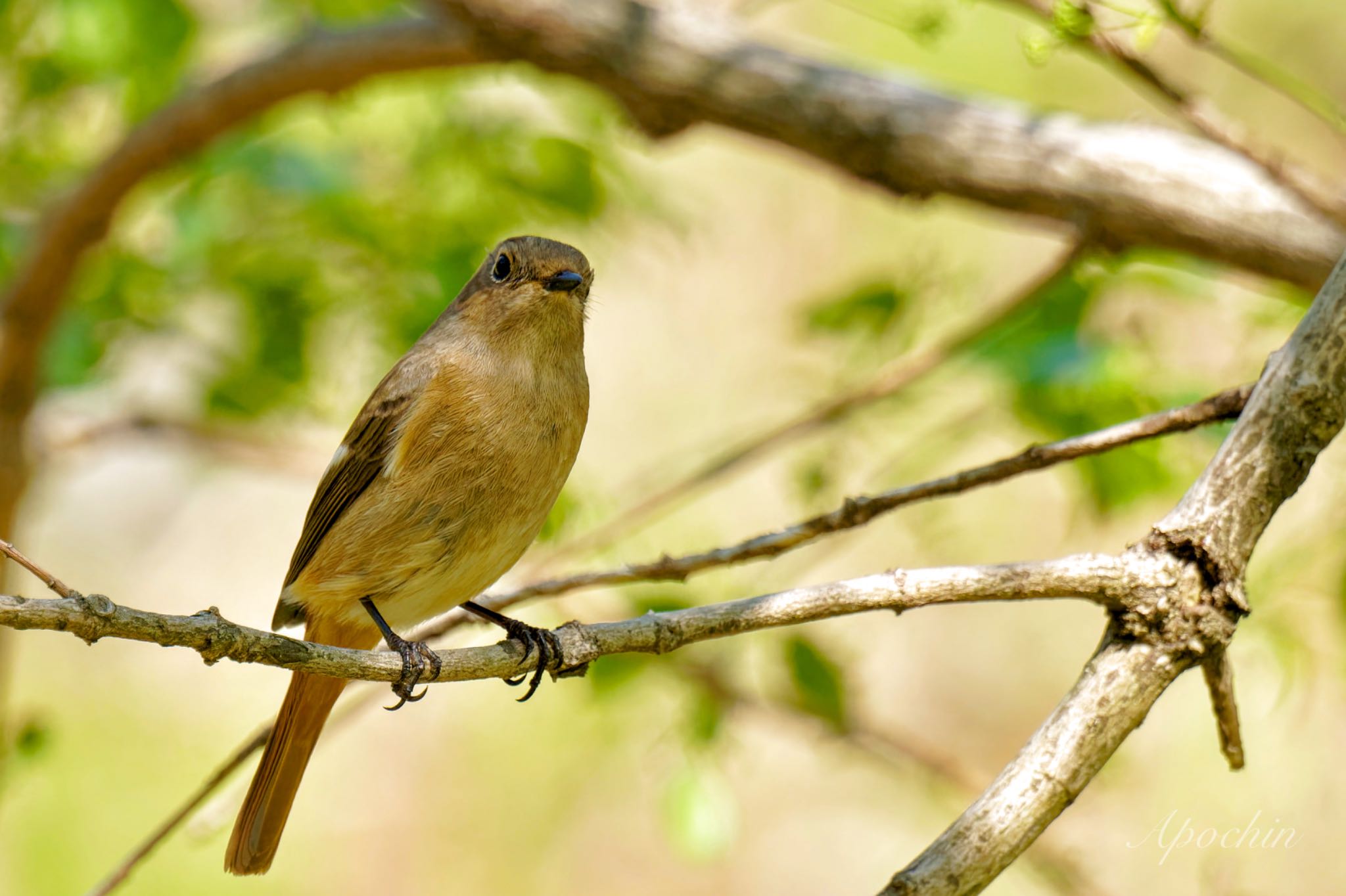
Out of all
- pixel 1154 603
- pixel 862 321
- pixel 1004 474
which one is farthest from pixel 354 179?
pixel 1154 603

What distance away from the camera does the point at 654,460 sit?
7641mm

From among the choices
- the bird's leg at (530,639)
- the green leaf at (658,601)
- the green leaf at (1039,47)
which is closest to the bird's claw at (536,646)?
the bird's leg at (530,639)

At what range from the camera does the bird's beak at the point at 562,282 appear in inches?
139

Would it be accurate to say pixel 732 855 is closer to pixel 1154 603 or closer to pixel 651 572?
pixel 651 572

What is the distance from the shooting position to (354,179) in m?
4.58

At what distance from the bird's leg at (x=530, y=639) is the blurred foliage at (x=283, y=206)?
45.5 inches

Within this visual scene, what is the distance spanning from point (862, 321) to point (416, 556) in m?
1.62

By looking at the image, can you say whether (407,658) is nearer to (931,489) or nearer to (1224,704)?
(931,489)

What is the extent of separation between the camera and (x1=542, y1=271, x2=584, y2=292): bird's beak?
3543 millimetres

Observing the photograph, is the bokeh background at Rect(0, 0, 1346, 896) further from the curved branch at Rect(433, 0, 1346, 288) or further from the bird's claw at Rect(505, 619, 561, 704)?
the bird's claw at Rect(505, 619, 561, 704)

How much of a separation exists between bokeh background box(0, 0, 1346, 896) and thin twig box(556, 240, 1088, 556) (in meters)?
0.08

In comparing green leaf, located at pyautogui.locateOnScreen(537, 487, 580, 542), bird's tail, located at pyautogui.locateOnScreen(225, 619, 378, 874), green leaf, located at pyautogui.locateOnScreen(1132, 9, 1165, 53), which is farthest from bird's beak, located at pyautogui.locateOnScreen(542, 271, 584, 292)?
green leaf, located at pyautogui.locateOnScreen(1132, 9, 1165, 53)

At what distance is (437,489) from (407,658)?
0.64m

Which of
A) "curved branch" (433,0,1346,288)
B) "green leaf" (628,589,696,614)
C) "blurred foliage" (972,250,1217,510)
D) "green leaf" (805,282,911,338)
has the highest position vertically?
"curved branch" (433,0,1346,288)
